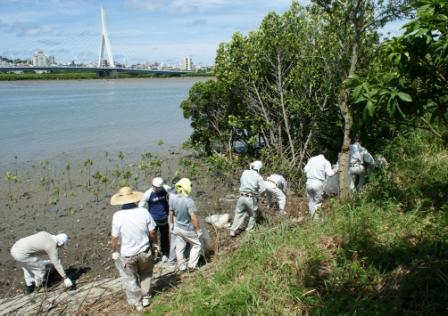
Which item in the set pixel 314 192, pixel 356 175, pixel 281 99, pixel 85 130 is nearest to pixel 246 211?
pixel 314 192

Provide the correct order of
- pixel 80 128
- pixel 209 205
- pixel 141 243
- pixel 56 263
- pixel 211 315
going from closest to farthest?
1. pixel 211 315
2. pixel 141 243
3. pixel 56 263
4. pixel 209 205
5. pixel 80 128

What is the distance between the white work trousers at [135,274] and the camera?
5757 mm

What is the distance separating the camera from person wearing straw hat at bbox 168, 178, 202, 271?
6.86 m

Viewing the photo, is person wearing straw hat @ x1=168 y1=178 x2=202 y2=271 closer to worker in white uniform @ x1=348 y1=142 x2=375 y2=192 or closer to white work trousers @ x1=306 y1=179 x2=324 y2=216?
white work trousers @ x1=306 y1=179 x2=324 y2=216

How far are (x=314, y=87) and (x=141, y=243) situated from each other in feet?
26.6

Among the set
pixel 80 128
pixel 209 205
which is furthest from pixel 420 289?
pixel 80 128

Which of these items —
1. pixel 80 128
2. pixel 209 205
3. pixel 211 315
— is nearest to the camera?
pixel 211 315

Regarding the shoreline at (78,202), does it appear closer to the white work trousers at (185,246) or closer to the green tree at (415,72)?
the white work trousers at (185,246)

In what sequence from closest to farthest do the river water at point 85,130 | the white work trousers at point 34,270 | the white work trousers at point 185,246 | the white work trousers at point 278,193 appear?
the white work trousers at point 185,246, the white work trousers at point 34,270, the white work trousers at point 278,193, the river water at point 85,130

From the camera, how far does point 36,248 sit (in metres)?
7.31

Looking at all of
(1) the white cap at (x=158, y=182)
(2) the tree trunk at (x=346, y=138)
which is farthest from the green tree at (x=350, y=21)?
(1) the white cap at (x=158, y=182)

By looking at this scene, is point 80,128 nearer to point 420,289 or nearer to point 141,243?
point 141,243

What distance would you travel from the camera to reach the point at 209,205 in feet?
36.9

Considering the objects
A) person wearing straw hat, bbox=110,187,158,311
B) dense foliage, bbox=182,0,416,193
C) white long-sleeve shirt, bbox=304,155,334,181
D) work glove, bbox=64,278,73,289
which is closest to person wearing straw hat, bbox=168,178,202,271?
person wearing straw hat, bbox=110,187,158,311
